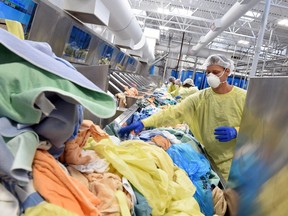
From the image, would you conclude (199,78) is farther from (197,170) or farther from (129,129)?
(197,170)

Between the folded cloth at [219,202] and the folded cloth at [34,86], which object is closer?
the folded cloth at [34,86]

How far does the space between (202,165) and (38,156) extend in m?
1.31

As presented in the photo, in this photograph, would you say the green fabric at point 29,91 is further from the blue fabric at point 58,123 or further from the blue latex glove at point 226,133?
the blue latex glove at point 226,133

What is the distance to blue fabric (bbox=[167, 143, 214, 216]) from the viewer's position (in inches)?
60.5

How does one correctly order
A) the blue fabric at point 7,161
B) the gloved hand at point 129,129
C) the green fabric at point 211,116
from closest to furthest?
the blue fabric at point 7,161
the gloved hand at point 129,129
the green fabric at point 211,116

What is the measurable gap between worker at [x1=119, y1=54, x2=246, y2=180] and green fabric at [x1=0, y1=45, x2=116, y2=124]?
1.70 metres

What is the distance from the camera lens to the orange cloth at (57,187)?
0.62m

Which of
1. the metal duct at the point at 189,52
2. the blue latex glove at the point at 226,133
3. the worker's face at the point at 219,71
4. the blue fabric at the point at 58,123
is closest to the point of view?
the blue fabric at the point at 58,123

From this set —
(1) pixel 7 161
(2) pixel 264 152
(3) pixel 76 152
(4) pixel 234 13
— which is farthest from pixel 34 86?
(4) pixel 234 13

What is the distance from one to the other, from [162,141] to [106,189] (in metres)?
1.02

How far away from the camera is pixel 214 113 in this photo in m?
2.58

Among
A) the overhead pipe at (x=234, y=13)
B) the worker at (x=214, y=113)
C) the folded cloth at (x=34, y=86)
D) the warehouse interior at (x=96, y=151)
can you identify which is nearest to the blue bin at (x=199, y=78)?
the overhead pipe at (x=234, y=13)

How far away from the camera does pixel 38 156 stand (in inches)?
26.2

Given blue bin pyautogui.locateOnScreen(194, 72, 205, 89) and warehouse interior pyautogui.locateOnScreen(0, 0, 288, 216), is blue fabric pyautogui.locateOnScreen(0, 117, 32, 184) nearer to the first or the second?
warehouse interior pyautogui.locateOnScreen(0, 0, 288, 216)
